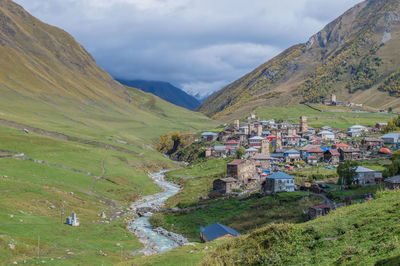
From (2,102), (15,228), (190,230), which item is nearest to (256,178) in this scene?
(190,230)

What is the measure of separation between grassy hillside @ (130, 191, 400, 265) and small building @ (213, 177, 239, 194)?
68.0m

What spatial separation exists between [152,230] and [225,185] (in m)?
28.6

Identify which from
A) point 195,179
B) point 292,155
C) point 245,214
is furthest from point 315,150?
point 245,214

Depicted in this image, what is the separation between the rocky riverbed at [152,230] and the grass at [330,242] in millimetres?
33708

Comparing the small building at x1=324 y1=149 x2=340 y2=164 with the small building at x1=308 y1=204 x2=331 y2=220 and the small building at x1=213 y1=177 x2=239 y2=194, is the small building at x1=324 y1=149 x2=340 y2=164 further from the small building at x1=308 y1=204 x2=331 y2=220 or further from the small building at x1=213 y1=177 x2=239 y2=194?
the small building at x1=308 y1=204 x2=331 y2=220

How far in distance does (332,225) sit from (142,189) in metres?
89.3

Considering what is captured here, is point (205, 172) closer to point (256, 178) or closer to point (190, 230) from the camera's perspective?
point (256, 178)

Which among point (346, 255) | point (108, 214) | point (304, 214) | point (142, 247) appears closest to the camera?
point (346, 255)

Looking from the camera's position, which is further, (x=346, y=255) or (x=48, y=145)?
(x=48, y=145)

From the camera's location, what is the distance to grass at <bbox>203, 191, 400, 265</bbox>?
1948 cm

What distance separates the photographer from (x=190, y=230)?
2768 inches

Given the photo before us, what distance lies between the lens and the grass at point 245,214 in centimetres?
6625

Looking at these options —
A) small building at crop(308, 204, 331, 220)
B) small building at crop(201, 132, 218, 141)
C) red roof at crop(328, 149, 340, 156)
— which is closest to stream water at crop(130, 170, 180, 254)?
small building at crop(308, 204, 331, 220)

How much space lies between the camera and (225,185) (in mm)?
95688
